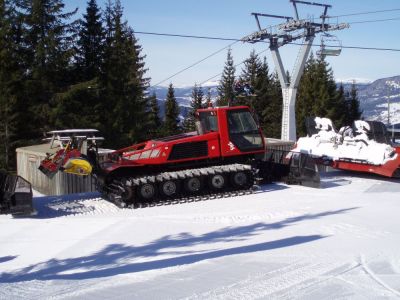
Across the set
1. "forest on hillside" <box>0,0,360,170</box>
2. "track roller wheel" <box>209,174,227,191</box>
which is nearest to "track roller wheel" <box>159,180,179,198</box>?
"track roller wheel" <box>209,174,227,191</box>

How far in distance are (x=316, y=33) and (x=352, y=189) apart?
13.9 m

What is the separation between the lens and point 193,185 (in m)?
A: 10.7

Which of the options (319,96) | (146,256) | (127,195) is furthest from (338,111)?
(146,256)

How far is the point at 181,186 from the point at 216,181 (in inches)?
34.2

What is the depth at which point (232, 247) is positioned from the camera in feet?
22.7

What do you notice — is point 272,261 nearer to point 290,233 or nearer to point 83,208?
point 290,233

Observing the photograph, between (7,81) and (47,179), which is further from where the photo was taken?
(7,81)

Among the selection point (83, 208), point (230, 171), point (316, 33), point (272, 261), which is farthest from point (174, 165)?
point (316, 33)

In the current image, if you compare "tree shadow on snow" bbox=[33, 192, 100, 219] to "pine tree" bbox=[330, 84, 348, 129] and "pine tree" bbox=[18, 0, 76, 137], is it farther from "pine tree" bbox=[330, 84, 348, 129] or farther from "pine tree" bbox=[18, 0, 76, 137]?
"pine tree" bbox=[330, 84, 348, 129]

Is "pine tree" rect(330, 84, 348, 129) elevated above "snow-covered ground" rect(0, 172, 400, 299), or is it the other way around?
"pine tree" rect(330, 84, 348, 129)

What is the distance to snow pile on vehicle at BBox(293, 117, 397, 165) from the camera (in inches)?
500

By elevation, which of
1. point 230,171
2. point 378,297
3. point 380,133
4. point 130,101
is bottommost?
point 378,297

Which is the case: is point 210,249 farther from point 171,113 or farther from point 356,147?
point 171,113

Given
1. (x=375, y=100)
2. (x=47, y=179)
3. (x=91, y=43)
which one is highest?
(x=375, y=100)
